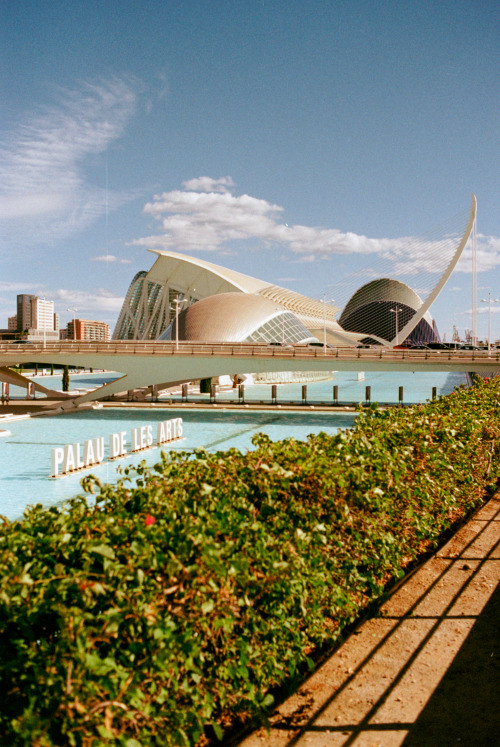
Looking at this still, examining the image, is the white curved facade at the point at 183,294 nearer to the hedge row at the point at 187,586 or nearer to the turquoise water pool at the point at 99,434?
the turquoise water pool at the point at 99,434

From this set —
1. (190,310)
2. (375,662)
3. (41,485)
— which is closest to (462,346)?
(190,310)

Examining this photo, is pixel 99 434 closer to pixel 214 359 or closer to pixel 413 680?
pixel 214 359

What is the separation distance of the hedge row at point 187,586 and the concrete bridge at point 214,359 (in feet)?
105

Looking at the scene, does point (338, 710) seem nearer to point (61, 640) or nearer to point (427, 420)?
point (61, 640)

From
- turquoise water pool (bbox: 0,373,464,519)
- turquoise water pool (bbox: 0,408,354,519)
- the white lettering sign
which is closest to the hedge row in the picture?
turquoise water pool (bbox: 0,373,464,519)

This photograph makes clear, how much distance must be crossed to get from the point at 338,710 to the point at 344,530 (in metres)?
1.60

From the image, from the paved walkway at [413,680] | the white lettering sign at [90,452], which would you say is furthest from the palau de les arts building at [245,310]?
the paved walkway at [413,680]

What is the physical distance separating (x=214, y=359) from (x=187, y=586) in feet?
118

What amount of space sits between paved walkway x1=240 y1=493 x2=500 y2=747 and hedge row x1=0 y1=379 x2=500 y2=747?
0.31 m

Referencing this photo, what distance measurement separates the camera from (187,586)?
3812 mm

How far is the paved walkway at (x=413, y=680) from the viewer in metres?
4.71

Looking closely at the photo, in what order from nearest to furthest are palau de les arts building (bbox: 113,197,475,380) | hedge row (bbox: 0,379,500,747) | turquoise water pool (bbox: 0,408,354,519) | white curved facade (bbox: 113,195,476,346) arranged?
hedge row (bbox: 0,379,500,747), turquoise water pool (bbox: 0,408,354,519), palau de les arts building (bbox: 113,197,475,380), white curved facade (bbox: 113,195,476,346)

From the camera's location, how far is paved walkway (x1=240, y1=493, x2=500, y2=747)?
471 cm

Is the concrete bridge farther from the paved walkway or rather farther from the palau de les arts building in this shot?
the paved walkway
